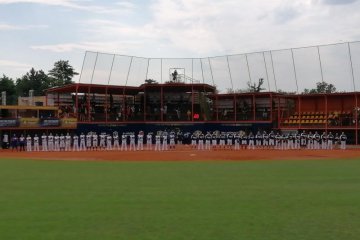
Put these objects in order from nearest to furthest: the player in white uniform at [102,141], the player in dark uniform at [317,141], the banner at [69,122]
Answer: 1. the player in dark uniform at [317,141]
2. the player in white uniform at [102,141]
3. the banner at [69,122]

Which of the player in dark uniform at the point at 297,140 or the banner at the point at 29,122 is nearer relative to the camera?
the player in dark uniform at the point at 297,140

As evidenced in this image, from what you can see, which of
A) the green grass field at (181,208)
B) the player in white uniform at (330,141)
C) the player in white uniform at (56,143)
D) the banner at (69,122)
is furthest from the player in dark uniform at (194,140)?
the green grass field at (181,208)

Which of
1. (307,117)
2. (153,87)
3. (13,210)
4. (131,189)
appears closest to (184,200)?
(131,189)

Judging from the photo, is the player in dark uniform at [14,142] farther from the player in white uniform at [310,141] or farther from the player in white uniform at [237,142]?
the player in white uniform at [310,141]

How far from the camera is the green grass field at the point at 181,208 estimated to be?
9227 millimetres

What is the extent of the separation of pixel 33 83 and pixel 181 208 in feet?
334

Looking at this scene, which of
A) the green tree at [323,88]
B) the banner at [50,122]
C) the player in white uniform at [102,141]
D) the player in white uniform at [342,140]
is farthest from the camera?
the green tree at [323,88]

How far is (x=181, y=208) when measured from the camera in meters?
11.7

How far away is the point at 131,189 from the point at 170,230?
607 cm

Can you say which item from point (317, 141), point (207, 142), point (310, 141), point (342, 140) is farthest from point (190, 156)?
point (342, 140)

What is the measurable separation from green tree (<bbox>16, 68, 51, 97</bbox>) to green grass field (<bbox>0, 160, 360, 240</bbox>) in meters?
92.0

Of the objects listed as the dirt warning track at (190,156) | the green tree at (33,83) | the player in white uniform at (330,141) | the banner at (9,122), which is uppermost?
the green tree at (33,83)

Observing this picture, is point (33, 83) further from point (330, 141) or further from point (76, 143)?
point (330, 141)

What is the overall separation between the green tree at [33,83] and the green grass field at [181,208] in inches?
3622
